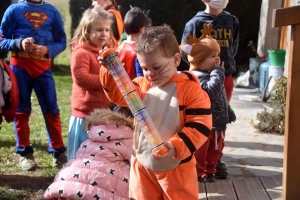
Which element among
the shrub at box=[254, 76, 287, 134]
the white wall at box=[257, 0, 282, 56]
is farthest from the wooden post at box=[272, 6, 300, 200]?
the white wall at box=[257, 0, 282, 56]

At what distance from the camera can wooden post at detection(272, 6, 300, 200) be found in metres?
2.92

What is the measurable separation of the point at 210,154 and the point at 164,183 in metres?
1.74

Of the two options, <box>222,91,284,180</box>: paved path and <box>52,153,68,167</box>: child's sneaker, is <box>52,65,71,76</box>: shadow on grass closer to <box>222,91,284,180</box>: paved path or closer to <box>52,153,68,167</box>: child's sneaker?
<box>222,91,284,180</box>: paved path

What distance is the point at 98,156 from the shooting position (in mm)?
3637

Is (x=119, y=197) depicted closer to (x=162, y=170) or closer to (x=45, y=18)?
(x=162, y=170)

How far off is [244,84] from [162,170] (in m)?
7.68

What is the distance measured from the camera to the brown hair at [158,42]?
2662 mm

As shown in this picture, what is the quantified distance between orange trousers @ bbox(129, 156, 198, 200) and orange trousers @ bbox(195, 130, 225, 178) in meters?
1.50

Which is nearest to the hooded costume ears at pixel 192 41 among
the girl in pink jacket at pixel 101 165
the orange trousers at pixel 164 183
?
the girl in pink jacket at pixel 101 165

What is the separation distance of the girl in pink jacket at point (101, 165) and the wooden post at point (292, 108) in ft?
3.78

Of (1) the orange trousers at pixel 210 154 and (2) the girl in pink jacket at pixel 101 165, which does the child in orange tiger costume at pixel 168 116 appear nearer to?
(2) the girl in pink jacket at pixel 101 165

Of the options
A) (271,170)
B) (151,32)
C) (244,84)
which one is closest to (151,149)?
(151,32)

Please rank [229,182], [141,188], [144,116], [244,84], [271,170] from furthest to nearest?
[244,84] → [271,170] → [229,182] → [141,188] → [144,116]

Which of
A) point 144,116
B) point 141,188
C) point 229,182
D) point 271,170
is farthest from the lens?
point 271,170
